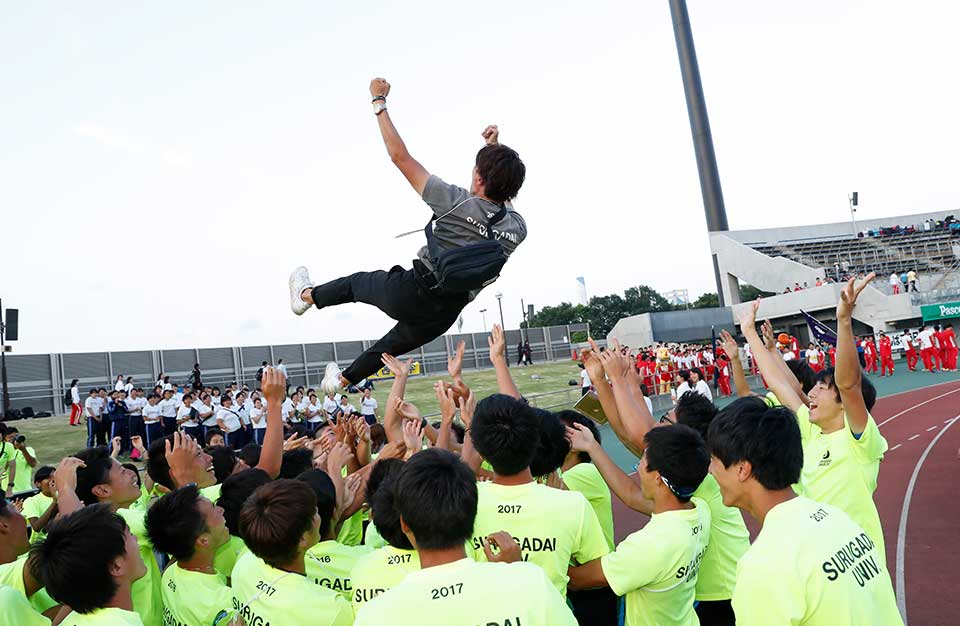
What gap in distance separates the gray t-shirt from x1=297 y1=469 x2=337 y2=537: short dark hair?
134 cm

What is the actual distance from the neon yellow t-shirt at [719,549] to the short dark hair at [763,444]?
118 cm

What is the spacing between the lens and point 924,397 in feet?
67.2

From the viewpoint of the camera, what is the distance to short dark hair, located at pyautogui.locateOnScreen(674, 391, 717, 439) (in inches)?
181

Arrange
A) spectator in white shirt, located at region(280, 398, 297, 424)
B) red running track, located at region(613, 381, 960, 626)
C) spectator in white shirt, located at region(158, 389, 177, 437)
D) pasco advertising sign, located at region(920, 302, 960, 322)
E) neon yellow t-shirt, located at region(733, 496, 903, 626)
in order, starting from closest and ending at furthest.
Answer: neon yellow t-shirt, located at region(733, 496, 903, 626) → red running track, located at region(613, 381, 960, 626) → spectator in white shirt, located at region(158, 389, 177, 437) → spectator in white shirt, located at region(280, 398, 297, 424) → pasco advertising sign, located at region(920, 302, 960, 322)

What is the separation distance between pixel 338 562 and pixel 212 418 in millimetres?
13728

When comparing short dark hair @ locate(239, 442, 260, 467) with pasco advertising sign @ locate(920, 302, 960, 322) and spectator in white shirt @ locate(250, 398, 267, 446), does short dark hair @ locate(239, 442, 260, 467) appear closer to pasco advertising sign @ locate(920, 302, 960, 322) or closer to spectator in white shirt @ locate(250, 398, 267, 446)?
spectator in white shirt @ locate(250, 398, 267, 446)

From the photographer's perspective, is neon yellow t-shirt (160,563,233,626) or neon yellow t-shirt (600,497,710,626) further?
neon yellow t-shirt (160,563,233,626)

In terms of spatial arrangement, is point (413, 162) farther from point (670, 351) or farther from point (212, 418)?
point (670, 351)

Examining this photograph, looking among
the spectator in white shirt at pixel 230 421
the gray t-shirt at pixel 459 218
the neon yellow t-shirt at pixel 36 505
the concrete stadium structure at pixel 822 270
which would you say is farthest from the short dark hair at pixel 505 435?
the concrete stadium structure at pixel 822 270

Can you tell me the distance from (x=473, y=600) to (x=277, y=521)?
1.32 meters

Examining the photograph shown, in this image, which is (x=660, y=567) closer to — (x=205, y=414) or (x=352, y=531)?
(x=352, y=531)

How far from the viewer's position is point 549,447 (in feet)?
12.1

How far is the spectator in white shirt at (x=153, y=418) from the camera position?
15711 mm

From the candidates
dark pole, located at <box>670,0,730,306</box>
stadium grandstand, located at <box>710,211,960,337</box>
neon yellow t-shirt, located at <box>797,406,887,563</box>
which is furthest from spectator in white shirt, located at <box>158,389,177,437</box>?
dark pole, located at <box>670,0,730,306</box>
